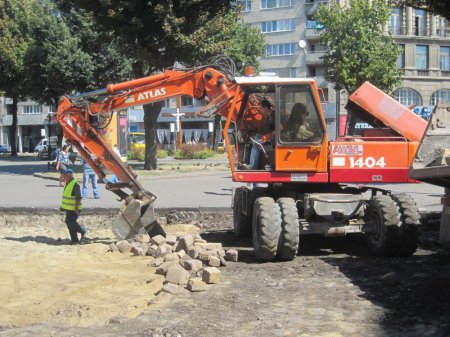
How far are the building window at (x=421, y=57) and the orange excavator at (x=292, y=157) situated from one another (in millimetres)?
52838

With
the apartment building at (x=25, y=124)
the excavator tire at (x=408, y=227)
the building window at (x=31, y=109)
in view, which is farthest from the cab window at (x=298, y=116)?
the building window at (x=31, y=109)

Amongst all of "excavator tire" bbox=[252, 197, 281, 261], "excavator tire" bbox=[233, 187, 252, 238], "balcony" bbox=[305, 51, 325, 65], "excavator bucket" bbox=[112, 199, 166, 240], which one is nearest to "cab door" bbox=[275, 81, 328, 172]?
"excavator tire" bbox=[252, 197, 281, 261]

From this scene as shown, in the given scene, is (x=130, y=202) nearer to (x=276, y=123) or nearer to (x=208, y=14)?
(x=276, y=123)

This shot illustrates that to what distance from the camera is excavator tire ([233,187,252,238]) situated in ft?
38.2

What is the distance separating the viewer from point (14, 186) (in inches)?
904

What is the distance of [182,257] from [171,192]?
11548 mm

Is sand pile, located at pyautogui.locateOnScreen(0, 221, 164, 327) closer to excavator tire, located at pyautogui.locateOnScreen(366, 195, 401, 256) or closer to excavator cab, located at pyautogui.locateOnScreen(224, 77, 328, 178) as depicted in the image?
excavator cab, located at pyautogui.locateOnScreen(224, 77, 328, 178)

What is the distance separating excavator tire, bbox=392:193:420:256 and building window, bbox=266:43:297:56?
57.7 metres

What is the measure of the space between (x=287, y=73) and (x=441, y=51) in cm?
1595

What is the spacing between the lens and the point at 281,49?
6706 cm

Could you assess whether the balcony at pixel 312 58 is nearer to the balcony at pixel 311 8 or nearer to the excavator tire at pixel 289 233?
the balcony at pixel 311 8

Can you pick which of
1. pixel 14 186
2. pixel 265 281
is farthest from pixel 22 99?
pixel 265 281

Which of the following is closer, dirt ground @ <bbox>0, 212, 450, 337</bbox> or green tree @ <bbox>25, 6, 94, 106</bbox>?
dirt ground @ <bbox>0, 212, 450, 337</bbox>

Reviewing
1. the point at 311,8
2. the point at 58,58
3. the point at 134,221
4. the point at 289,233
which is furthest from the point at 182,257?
the point at 311,8
